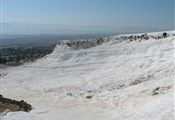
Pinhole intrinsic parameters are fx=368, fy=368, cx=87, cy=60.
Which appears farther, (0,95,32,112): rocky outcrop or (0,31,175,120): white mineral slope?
(0,95,32,112): rocky outcrop

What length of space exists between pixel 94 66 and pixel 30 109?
1237 cm

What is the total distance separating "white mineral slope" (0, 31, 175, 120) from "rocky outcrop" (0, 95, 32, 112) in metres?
0.62

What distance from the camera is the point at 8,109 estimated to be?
2292 centimetres

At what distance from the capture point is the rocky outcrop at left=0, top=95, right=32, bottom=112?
76.6 feet

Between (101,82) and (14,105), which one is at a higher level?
(101,82)

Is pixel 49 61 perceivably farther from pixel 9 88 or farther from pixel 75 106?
pixel 75 106

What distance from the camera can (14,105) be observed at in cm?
A: 2469

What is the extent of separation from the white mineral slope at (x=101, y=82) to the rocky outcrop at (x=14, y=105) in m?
0.62

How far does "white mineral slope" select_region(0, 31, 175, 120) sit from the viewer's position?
2092cm

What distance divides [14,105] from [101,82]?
23.7 ft

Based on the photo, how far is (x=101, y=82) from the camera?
28.5m

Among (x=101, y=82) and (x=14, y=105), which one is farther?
(x=101, y=82)

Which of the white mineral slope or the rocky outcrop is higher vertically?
the white mineral slope

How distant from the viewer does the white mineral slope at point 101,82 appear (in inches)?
824
